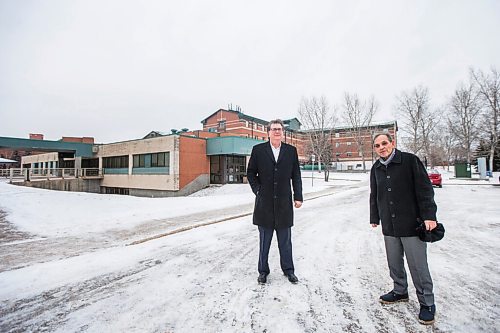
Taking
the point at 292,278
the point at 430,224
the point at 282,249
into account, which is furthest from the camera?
the point at 282,249

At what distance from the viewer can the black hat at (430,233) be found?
8.16 feet

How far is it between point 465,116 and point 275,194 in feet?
147

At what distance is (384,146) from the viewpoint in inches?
115

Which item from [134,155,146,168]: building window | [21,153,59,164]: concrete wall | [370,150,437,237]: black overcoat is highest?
[21,153,59,164]: concrete wall

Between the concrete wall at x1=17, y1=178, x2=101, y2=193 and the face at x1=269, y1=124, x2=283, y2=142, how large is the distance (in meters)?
29.1

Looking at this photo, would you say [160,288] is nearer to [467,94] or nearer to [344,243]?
[344,243]

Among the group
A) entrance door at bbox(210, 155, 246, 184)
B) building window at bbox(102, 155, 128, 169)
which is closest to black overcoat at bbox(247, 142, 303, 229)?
entrance door at bbox(210, 155, 246, 184)

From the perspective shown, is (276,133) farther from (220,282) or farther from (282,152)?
(220,282)

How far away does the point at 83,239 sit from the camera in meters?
5.70

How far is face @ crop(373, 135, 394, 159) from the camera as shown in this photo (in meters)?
2.91

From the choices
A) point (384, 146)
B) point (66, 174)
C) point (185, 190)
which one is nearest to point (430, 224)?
point (384, 146)

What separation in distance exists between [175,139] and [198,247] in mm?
19739

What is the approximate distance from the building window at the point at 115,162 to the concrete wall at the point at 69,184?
235cm

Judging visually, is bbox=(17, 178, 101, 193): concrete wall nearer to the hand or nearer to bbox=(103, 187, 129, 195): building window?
bbox=(103, 187, 129, 195): building window
